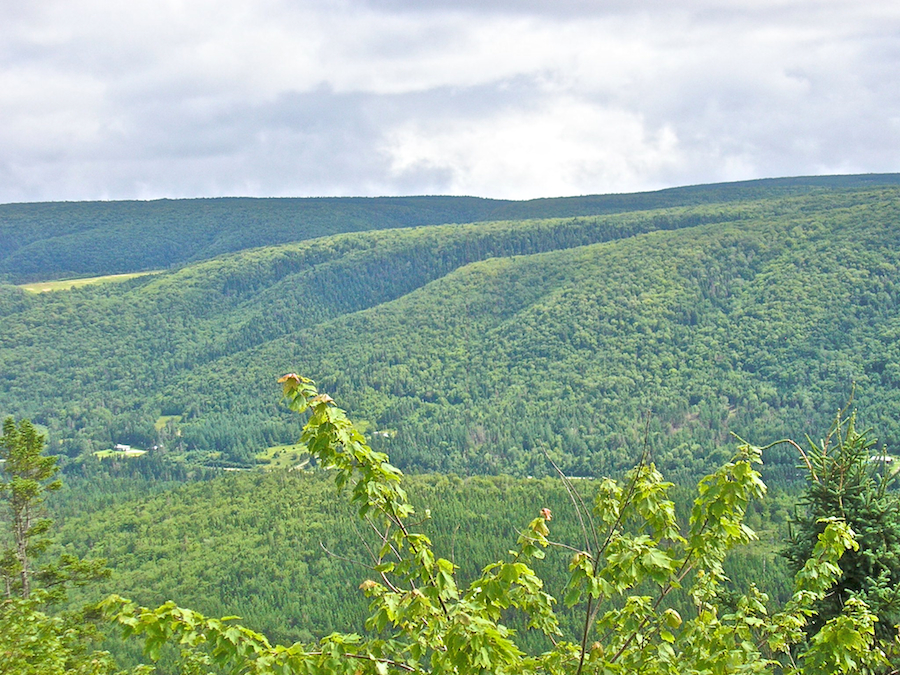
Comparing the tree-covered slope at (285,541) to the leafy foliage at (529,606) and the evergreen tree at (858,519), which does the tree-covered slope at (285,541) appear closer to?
the evergreen tree at (858,519)

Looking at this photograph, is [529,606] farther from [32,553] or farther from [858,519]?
[32,553]

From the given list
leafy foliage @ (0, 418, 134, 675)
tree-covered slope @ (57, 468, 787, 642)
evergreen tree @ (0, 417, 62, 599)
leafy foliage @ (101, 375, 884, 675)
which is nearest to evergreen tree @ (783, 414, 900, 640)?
leafy foliage @ (101, 375, 884, 675)

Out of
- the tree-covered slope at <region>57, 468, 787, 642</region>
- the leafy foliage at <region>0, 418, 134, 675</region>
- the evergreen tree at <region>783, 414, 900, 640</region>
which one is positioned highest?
the evergreen tree at <region>783, 414, 900, 640</region>

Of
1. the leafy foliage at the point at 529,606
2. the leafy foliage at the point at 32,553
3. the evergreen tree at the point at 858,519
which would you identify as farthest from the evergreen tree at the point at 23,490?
the evergreen tree at the point at 858,519

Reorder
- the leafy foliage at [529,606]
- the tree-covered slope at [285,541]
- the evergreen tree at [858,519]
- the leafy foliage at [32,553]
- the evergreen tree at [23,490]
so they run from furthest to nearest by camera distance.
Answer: the tree-covered slope at [285,541] < the evergreen tree at [23,490] < the leafy foliage at [32,553] < the evergreen tree at [858,519] < the leafy foliage at [529,606]

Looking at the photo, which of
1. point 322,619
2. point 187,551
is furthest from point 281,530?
point 322,619

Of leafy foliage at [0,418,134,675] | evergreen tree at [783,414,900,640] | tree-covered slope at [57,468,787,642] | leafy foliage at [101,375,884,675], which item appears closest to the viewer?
leafy foliage at [101,375,884,675]

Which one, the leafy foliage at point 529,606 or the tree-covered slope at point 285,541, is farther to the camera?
the tree-covered slope at point 285,541

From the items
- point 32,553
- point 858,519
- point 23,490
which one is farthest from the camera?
point 32,553

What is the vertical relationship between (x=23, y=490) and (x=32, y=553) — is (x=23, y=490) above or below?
above

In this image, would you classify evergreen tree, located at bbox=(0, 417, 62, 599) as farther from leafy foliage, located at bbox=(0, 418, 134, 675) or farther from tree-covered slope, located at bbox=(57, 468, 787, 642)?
tree-covered slope, located at bbox=(57, 468, 787, 642)

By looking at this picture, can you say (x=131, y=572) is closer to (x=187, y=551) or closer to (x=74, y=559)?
(x=187, y=551)

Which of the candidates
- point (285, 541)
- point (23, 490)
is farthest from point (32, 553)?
point (285, 541)

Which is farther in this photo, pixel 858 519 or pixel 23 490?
pixel 23 490
